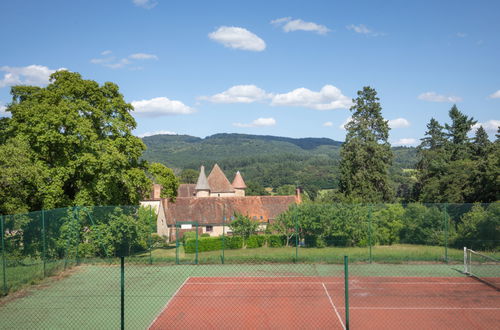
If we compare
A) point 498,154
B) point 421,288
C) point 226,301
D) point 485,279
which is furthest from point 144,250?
point 498,154

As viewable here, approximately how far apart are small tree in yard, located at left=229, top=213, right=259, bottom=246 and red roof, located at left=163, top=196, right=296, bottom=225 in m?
10.2

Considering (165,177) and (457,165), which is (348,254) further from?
(457,165)

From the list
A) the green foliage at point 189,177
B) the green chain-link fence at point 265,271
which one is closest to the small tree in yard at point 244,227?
the green chain-link fence at point 265,271

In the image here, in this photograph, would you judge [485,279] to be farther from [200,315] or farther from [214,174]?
[214,174]

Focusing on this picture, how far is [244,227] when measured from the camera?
25000mm

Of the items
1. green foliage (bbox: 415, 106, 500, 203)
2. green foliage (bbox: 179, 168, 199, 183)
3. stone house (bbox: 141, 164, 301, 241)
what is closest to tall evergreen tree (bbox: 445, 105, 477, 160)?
green foliage (bbox: 415, 106, 500, 203)

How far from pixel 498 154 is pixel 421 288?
21.1m

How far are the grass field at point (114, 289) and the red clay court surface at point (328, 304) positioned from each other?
0.77 metres

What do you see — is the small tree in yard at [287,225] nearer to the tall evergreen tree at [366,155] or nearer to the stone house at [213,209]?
the stone house at [213,209]

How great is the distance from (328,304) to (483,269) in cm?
857

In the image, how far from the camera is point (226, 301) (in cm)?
1302

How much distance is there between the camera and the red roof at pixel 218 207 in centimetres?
3656

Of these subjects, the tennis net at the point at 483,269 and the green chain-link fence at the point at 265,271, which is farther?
the tennis net at the point at 483,269

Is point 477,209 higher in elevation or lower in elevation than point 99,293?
higher
